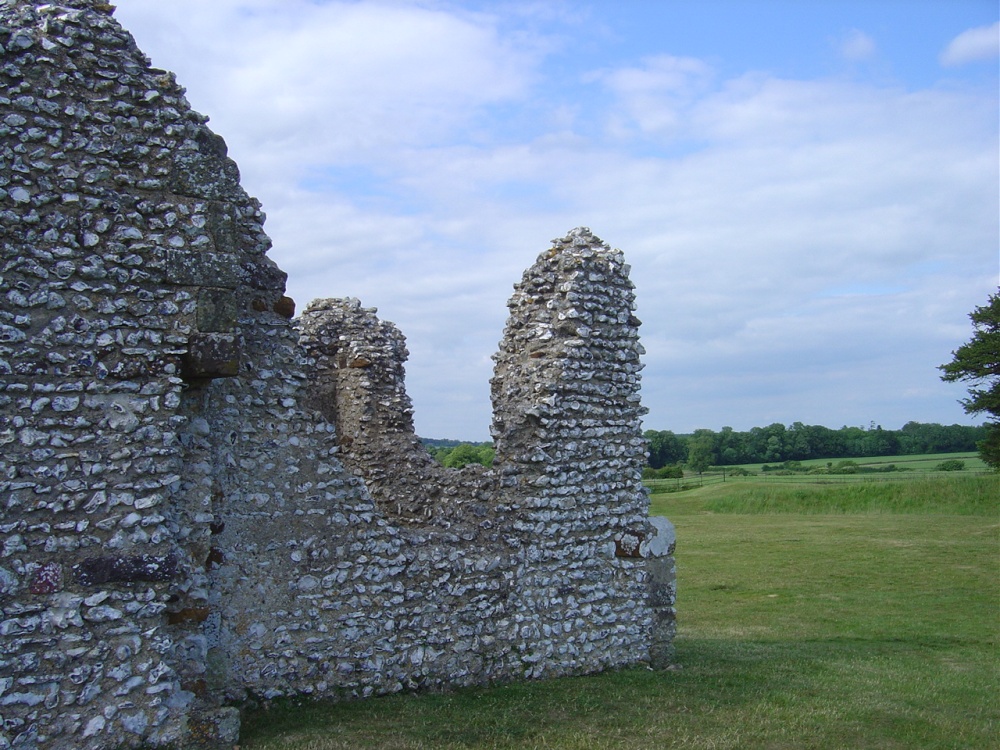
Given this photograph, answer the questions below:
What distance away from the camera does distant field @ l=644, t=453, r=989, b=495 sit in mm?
42781

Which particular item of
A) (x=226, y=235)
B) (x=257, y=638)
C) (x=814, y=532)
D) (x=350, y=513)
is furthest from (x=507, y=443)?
(x=814, y=532)

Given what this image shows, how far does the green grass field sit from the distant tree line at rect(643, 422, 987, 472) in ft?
137

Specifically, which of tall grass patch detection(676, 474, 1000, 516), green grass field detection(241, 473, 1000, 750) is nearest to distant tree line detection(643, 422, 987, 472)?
tall grass patch detection(676, 474, 1000, 516)

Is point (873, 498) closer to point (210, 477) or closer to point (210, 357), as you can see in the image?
point (210, 477)

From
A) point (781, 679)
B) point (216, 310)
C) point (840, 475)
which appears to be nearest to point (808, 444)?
point (840, 475)

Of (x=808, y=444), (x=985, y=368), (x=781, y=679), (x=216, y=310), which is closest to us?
(x=216, y=310)

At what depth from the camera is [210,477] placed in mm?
6973

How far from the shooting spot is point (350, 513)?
8.37 meters

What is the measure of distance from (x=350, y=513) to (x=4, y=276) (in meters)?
3.60

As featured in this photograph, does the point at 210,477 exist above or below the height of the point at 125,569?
above

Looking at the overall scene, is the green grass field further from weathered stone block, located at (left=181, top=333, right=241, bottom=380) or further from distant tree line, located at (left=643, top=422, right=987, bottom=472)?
distant tree line, located at (left=643, top=422, right=987, bottom=472)

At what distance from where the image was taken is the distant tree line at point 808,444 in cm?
6944

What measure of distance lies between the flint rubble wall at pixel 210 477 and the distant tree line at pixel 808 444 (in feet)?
191

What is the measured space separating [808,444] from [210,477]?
69249 mm
